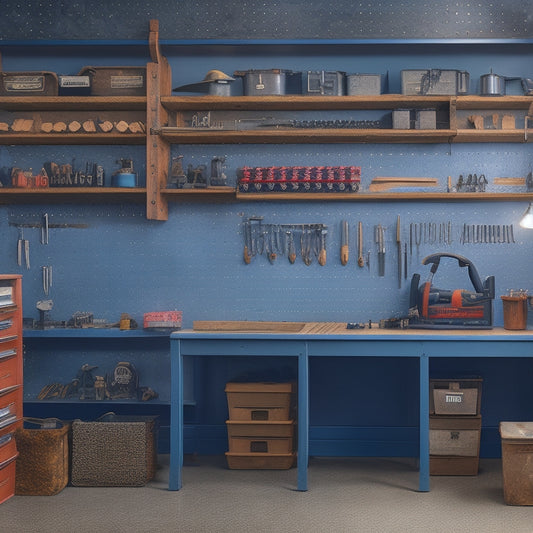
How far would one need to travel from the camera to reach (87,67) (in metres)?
4.88

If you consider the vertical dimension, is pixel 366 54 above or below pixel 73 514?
above

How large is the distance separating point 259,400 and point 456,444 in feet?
3.91

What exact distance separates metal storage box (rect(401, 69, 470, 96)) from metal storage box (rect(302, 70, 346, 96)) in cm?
41

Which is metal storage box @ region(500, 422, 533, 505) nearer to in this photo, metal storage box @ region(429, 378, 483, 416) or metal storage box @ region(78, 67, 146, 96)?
metal storage box @ region(429, 378, 483, 416)

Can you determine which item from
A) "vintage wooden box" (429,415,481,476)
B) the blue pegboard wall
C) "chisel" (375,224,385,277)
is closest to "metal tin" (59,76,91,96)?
the blue pegboard wall

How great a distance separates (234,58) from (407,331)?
6.91 feet

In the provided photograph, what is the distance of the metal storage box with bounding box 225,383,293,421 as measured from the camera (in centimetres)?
465

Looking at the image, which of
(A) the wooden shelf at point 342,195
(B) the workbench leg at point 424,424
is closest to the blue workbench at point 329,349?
(B) the workbench leg at point 424,424

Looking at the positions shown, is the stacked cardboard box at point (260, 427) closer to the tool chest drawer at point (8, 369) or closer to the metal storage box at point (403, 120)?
the tool chest drawer at point (8, 369)

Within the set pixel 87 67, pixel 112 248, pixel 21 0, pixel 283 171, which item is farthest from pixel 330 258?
pixel 21 0

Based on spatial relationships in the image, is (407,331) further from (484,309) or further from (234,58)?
(234,58)

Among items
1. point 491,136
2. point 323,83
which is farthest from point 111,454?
point 491,136

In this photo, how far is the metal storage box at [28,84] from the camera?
4.88 meters

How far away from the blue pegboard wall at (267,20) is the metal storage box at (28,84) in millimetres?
351
